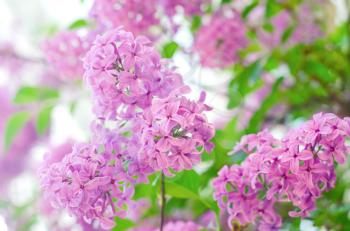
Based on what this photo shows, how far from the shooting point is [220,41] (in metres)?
0.95

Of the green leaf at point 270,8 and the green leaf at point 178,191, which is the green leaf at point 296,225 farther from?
the green leaf at point 270,8

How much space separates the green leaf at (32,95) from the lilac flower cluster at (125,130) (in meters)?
0.50

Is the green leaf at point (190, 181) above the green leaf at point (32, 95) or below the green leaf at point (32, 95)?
below

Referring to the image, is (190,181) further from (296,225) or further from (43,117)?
(43,117)

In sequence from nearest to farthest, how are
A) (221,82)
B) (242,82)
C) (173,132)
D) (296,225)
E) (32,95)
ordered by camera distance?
(173,132) < (296,225) < (242,82) < (32,95) < (221,82)

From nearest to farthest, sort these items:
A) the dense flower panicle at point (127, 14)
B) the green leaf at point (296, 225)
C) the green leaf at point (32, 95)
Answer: the green leaf at point (296, 225), the dense flower panicle at point (127, 14), the green leaf at point (32, 95)

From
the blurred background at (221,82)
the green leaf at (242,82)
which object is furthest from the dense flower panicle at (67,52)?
the green leaf at (242,82)

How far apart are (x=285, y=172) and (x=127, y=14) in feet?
1.24

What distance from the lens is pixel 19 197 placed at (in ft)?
4.38

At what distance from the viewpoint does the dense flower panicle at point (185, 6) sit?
0.86m

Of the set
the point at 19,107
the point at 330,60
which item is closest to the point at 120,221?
the point at 330,60

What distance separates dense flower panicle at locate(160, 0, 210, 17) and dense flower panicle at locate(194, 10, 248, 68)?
1.8 inches

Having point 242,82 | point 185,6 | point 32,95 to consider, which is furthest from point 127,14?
point 32,95

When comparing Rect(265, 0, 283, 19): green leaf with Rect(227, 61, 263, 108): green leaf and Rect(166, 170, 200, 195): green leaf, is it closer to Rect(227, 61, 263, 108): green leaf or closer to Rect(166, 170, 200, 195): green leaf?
Rect(227, 61, 263, 108): green leaf
